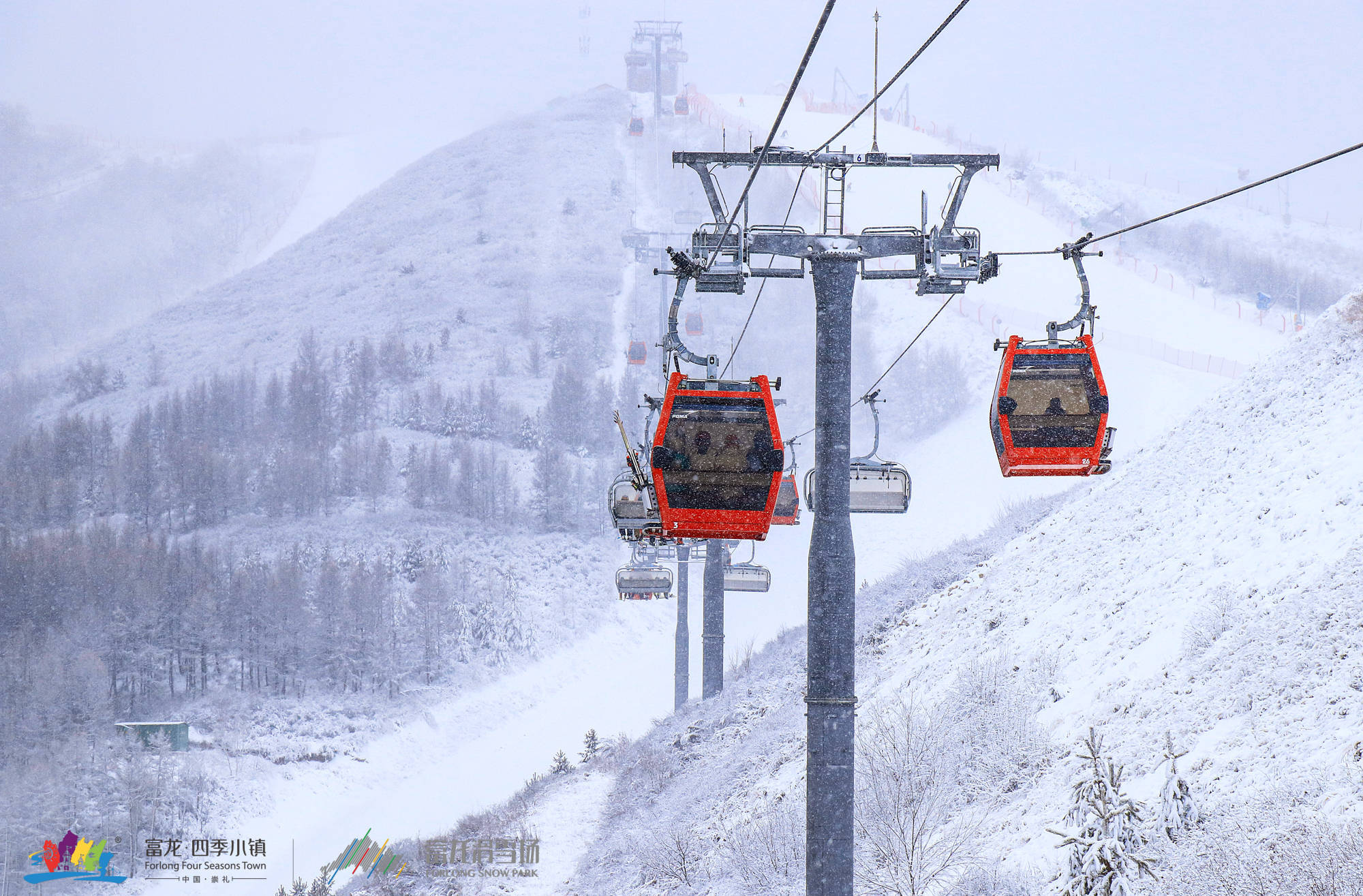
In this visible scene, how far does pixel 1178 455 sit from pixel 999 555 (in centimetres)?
486

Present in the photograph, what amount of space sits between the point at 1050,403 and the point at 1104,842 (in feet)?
13.9

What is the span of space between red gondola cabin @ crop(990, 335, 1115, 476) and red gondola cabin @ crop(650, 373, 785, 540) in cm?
263

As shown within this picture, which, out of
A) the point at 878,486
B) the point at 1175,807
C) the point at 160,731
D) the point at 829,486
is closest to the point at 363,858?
the point at 160,731

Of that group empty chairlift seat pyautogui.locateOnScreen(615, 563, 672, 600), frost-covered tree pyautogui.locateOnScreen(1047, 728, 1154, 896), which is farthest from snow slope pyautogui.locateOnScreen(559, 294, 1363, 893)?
empty chairlift seat pyautogui.locateOnScreen(615, 563, 672, 600)

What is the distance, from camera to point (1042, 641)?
17844mm

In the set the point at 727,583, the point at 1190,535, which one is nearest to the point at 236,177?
the point at 727,583

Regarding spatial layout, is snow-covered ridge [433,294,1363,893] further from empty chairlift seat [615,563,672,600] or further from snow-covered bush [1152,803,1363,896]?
empty chairlift seat [615,563,672,600]

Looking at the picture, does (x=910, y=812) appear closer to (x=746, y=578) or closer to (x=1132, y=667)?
(x=1132, y=667)

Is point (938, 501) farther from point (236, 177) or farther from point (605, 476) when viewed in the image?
point (236, 177)

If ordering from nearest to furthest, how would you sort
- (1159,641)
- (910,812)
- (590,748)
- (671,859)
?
(910,812) < (1159,641) < (671,859) < (590,748)

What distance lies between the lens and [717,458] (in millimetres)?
9477

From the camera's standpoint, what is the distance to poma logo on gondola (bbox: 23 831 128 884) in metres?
27.6

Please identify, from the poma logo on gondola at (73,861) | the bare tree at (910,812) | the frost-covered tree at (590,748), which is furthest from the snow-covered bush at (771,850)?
the poma logo on gondola at (73,861)

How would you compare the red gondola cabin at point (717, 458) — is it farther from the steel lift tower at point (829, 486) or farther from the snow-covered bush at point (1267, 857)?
the snow-covered bush at point (1267, 857)
